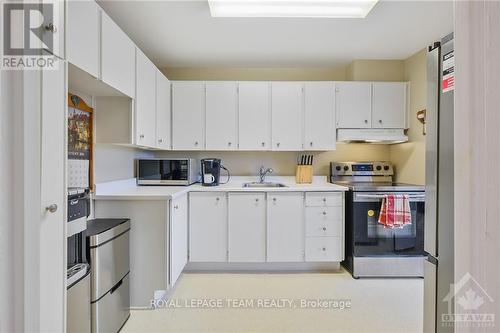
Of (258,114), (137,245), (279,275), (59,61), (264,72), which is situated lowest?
(279,275)

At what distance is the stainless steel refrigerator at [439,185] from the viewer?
1.01m

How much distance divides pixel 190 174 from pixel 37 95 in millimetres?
2155

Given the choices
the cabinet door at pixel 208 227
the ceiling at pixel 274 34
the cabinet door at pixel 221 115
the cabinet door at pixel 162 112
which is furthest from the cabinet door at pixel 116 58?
the cabinet door at pixel 208 227

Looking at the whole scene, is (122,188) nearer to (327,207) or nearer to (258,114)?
(258,114)

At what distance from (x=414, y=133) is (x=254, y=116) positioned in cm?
182

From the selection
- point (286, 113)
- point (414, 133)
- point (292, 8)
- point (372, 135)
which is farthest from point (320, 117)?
point (292, 8)

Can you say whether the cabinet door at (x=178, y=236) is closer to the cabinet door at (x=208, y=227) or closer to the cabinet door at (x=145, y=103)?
the cabinet door at (x=208, y=227)

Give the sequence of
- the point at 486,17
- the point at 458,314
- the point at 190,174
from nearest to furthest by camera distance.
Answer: the point at 486,17
the point at 458,314
the point at 190,174

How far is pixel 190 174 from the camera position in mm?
2961

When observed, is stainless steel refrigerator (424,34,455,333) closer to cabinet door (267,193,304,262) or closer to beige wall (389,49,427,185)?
cabinet door (267,193,304,262)

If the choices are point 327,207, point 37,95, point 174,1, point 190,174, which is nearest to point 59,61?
point 37,95

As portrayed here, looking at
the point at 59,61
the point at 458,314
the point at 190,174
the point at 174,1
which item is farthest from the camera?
the point at 190,174

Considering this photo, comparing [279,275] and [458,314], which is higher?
[458,314]

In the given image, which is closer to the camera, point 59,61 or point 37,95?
point 37,95
